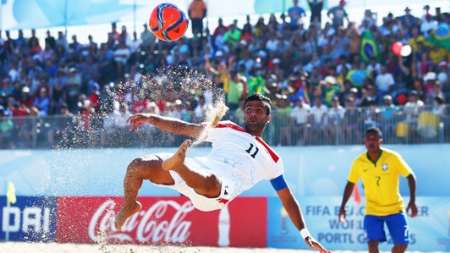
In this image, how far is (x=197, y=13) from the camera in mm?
19734

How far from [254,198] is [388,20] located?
502 centimetres

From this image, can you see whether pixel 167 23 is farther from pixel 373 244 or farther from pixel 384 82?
pixel 384 82

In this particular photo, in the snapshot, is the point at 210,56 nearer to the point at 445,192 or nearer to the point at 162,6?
the point at 445,192

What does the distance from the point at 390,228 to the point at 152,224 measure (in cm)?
785

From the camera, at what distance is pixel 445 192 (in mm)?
16781

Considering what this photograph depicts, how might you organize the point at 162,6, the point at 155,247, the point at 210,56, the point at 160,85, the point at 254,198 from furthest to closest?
1. the point at 210,56
2. the point at 160,85
3. the point at 254,198
4. the point at 155,247
5. the point at 162,6

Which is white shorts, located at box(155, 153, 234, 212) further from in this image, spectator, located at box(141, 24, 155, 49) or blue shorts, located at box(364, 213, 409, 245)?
spectator, located at box(141, 24, 155, 49)

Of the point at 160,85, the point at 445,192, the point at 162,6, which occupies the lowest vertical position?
the point at 445,192

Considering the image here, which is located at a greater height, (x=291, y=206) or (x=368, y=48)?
(x=368, y=48)

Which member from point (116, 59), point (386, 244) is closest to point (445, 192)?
point (386, 244)

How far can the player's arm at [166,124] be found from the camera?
800 cm

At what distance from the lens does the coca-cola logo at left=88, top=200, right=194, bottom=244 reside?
56.9 ft

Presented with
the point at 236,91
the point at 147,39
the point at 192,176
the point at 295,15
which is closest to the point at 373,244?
the point at 192,176

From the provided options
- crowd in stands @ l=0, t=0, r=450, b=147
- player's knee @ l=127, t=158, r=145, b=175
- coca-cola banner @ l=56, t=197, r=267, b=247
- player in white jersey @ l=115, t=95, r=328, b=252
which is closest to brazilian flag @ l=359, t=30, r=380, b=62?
crowd in stands @ l=0, t=0, r=450, b=147
